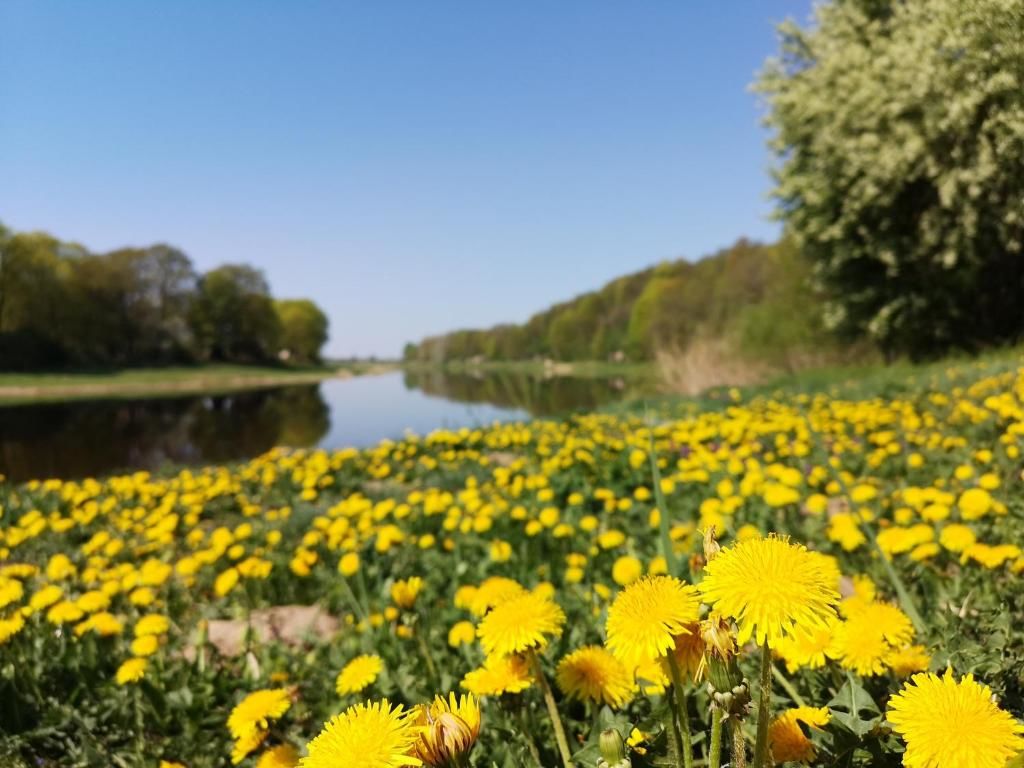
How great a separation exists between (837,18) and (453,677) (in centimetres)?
1574

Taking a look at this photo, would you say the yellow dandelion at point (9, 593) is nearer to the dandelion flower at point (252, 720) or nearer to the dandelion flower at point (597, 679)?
the dandelion flower at point (252, 720)

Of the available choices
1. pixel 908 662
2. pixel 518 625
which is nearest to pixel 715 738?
pixel 518 625

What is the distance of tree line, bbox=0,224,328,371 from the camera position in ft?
124

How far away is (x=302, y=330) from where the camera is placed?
7506 cm

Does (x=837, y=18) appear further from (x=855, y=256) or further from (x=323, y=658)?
(x=323, y=658)

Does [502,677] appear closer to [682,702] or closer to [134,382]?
[682,702]

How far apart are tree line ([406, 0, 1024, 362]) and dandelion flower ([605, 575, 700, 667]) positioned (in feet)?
26.9

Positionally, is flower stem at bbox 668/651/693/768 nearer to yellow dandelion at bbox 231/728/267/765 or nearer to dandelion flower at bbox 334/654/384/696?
dandelion flower at bbox 334/654/384/696

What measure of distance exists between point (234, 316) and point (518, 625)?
60.5 meters

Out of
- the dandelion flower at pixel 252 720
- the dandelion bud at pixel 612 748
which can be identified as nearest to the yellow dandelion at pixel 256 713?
the dandelion flower at pixel 252 720

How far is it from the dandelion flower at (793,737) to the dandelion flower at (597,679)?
0.79 feet

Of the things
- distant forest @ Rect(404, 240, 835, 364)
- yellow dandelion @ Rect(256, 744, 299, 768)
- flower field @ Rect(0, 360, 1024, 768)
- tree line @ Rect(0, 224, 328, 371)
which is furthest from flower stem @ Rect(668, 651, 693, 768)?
tree line @ Rect(0, 224, 328, 371)

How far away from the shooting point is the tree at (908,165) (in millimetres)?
9484

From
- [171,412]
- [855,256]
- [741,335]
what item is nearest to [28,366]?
[171,412]
